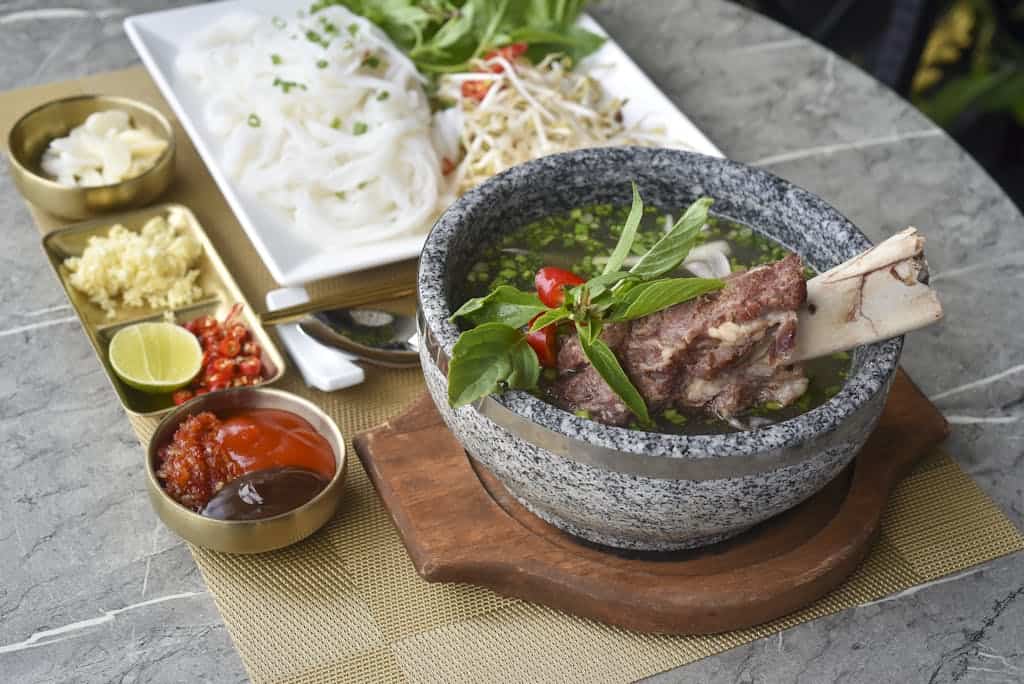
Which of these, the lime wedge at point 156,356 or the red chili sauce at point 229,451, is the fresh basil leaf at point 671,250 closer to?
the red chili sauce at point 229,451

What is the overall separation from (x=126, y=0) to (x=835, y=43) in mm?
3200

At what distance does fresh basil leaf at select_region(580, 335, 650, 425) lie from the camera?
1.72 metres

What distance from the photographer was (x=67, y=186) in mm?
2668

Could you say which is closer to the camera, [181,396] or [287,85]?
[181,396]

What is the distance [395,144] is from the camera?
2.89 meters

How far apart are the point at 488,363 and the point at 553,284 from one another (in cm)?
27

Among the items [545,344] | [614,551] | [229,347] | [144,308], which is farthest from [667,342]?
[144,308]

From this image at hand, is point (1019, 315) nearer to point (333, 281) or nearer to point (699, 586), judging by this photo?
point (699, 586)

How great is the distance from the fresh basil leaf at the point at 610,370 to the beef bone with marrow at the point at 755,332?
3 centimetres

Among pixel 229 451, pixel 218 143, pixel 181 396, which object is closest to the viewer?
pixel 229 451

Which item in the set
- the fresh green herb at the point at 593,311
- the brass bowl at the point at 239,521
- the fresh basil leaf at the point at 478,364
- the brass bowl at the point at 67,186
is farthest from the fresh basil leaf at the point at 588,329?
the brass bowl at the point at 67,186

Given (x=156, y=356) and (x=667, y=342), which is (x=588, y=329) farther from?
(x=156, y=356)

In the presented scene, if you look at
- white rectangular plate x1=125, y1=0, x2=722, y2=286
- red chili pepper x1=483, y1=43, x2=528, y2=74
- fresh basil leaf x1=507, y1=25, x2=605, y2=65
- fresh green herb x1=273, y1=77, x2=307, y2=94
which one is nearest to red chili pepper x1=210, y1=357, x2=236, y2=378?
white rectangular plate x1=125, y1=0, x2=722, y2=286

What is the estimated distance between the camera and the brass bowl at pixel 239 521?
192 centimetres
